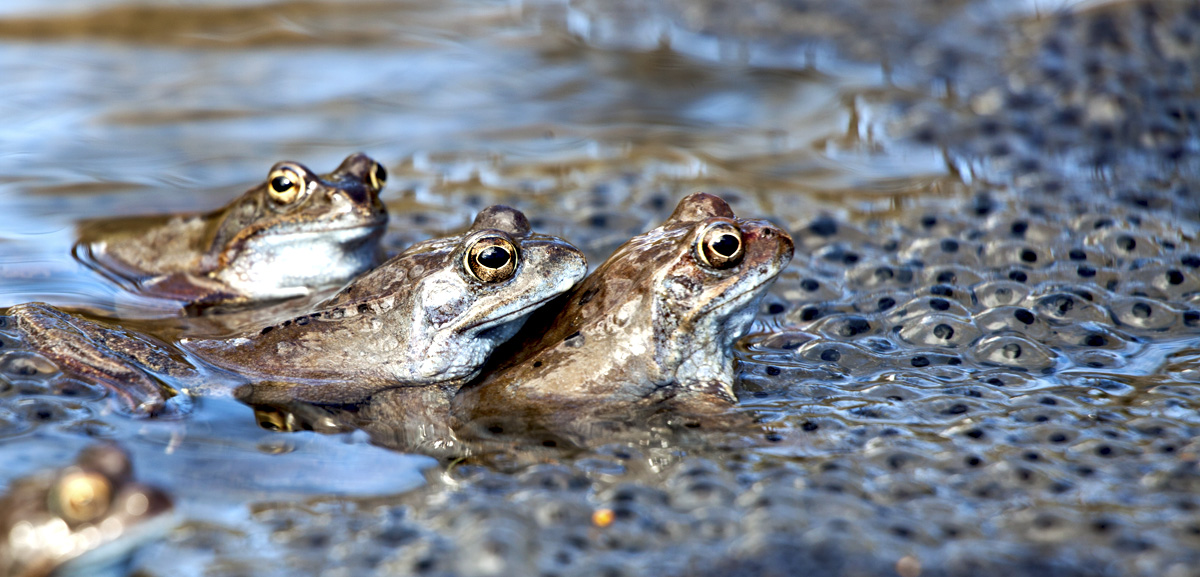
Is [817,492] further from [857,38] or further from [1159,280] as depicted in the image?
[857,38]

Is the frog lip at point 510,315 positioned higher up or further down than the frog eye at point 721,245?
further down

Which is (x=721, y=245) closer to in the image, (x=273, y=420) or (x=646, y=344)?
(x=646, y=344)

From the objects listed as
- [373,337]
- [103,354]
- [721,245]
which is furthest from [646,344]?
[103,354]

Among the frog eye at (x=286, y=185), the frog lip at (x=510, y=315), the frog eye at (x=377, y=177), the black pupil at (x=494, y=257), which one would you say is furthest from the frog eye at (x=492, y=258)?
the frog eye at (x=286, y=185)

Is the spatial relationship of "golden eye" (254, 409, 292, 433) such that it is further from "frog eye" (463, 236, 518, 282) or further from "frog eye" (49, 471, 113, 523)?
"frog eye" (49, 471, 113, 523)

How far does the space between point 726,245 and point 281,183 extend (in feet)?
6.17

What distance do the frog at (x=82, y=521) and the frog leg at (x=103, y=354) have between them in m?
0.97

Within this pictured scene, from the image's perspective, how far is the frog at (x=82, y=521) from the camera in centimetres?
222

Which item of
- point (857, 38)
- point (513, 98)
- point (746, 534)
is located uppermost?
point (857, 38)

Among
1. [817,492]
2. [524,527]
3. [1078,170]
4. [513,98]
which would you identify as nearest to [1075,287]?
[1078,170]

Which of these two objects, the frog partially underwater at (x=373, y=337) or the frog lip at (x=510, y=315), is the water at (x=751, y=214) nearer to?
the frog partially underwater at (x=373, y=337)

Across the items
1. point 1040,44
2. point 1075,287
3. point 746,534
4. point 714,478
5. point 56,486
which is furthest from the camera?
point 1040,44

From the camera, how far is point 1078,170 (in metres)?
4.95

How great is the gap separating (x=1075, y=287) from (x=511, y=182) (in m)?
2.66
